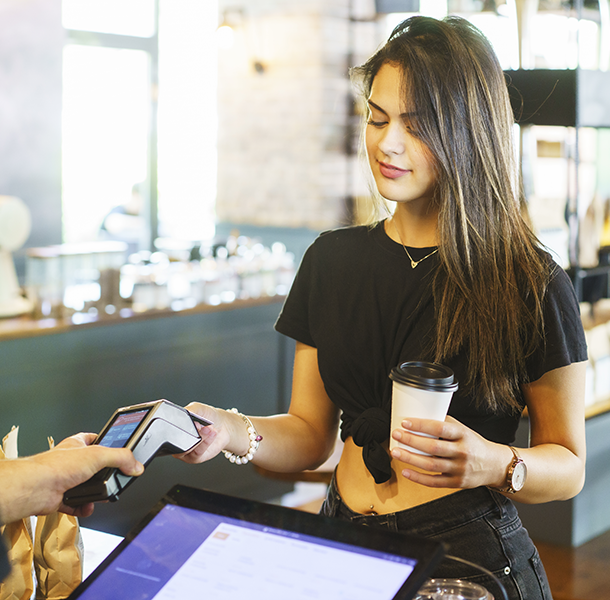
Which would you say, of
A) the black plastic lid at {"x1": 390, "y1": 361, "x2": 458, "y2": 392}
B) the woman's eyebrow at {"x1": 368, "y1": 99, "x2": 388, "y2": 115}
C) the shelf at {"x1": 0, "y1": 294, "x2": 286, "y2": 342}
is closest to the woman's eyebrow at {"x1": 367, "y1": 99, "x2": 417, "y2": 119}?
the woman's eyebrow at {"x1": 368, "y1": 99, "x2": 388, "y2": 115}

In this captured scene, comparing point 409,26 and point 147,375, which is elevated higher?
point 409,26

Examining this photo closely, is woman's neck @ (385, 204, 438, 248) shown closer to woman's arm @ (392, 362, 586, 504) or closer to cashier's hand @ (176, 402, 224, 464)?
woman's arm @ (392, 362, 586, 504)

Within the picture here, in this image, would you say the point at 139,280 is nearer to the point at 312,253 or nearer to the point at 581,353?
the point at 312,253

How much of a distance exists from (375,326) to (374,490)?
285mm

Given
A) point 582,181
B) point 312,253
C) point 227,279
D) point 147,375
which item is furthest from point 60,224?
point 312,253

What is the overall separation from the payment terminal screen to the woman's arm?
341 mm

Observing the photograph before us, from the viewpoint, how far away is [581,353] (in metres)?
1.25

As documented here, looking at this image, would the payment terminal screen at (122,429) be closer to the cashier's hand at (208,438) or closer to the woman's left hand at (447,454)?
the cashier's hand at (208,438)

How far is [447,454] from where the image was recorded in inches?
39.5

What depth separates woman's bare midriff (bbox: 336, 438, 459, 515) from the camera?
1.27m

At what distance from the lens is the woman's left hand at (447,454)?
3.28ft

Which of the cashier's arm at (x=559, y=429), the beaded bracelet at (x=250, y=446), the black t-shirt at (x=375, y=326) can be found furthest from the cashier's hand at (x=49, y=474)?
the cashier's arm at (x=559, y=429)

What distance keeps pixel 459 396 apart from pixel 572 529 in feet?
7.33

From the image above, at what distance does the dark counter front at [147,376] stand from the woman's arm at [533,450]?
217 cm
